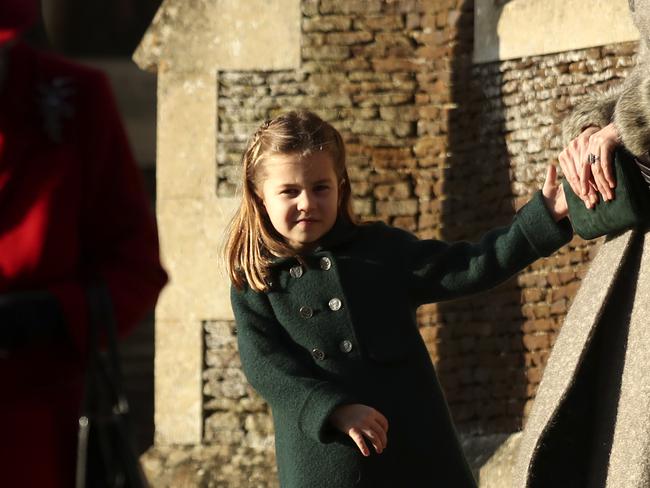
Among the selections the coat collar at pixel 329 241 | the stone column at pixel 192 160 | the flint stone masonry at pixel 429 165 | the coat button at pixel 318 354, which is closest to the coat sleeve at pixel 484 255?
the coat collar at pixel 329 241

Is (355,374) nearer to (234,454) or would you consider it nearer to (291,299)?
(291,299)

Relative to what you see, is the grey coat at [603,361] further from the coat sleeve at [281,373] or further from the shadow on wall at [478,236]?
the shadow on wall at [478,236]

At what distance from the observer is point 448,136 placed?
799 centimetres

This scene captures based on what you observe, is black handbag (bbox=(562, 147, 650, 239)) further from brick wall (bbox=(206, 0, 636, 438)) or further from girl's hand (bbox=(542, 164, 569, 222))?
brick wall (bbox=(206, 0, 636, 438))

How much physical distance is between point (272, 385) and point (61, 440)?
3.01 feet

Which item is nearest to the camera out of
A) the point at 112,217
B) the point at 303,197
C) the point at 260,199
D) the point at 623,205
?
the point at 112,217

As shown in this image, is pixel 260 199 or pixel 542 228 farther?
pixel 260 199

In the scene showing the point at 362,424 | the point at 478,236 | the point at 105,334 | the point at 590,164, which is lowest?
the point at 478,236

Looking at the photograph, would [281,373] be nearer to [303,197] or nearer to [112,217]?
[303,197]

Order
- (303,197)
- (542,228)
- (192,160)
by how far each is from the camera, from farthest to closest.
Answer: (192,160), (303,197), (542,228)

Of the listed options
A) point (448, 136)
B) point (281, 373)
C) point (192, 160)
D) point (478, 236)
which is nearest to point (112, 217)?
point (281, 373)

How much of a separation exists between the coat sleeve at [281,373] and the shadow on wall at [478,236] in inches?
139

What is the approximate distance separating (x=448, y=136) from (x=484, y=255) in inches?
155

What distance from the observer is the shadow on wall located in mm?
7629
